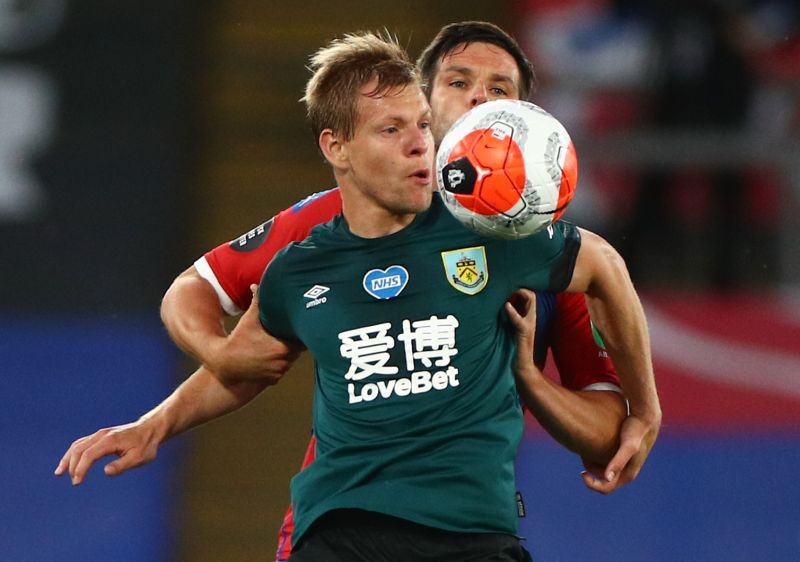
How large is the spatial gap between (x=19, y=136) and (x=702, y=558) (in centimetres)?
379

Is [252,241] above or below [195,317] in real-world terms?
above

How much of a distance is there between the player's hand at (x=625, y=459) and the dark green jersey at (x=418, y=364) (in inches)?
10.3

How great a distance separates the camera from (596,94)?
306 inches

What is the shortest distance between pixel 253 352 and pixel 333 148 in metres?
0.53

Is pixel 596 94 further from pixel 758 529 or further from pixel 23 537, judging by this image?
pixel 23 537

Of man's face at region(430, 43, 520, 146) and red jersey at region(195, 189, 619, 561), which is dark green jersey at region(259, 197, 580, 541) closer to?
red jersey at region(195, 189, 619, 561)

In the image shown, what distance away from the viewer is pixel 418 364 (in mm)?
3447

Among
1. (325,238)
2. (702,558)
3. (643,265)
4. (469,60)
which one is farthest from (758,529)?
(325,238)

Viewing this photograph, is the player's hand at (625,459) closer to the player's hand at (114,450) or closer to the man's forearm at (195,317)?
the man's forearm at (195,317)

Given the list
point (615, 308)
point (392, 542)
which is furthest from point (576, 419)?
point (392, 542)

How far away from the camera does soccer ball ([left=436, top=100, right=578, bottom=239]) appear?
131 inches

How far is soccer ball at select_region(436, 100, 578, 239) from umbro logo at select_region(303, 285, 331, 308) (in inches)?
14.5

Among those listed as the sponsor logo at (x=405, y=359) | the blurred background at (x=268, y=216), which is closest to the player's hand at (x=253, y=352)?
the sponsor logo at (x=405, y=359)

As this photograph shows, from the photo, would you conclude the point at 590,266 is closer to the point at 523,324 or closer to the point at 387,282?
the point at 523,324
